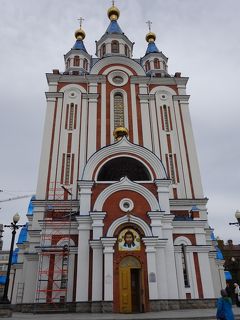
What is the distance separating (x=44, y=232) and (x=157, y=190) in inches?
270

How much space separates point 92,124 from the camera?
22859 mm

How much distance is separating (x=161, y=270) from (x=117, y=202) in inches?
161

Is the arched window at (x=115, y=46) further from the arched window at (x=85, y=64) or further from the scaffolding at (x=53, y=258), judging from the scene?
the scaffolding at (x=53, y=258)

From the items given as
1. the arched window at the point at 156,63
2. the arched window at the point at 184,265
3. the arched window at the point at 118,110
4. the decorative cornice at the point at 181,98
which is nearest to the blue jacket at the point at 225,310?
the arched window at the point at 184,265

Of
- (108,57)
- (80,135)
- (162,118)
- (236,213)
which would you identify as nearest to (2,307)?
(236,213)

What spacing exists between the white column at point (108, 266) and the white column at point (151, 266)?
1704mm

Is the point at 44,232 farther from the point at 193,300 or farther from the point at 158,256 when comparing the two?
the point at 193,300

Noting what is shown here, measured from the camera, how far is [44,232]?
17.2 metres

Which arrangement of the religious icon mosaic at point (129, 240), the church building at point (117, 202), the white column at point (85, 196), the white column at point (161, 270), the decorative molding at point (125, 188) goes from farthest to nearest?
the white column at point (85, 196) < the decorative molding at point (125, 188) < the religious icon mosaic at point (129, 240) < the church building at point (117, 202) < the white column at point (161, 270)

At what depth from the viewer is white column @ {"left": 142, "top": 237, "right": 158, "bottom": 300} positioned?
1417 centimetres

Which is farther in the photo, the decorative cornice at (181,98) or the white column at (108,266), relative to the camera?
the decorative cornice at (181,98)

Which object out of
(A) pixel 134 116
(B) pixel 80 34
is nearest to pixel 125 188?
(A) pixel 134 116

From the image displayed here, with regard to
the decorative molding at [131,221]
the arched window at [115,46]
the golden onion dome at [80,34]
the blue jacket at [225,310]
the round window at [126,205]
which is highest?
the golden onion dome at [80,34]

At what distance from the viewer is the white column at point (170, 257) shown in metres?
15.0
